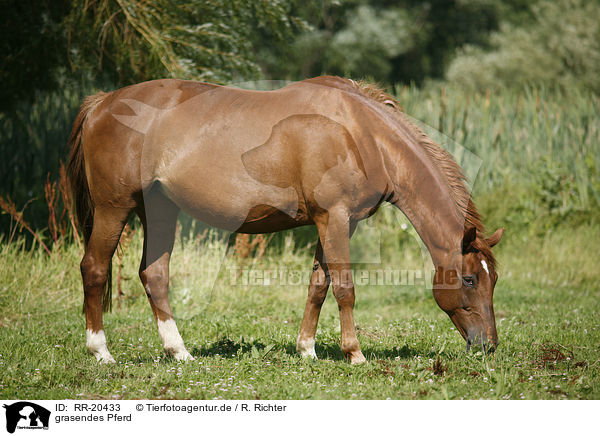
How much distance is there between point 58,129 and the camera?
9727mm

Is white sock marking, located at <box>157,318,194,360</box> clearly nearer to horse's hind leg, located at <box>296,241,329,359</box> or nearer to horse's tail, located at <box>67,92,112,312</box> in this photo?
horse's tail, located at <box>67,92,112,312</box>

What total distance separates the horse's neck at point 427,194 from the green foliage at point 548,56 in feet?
56.5

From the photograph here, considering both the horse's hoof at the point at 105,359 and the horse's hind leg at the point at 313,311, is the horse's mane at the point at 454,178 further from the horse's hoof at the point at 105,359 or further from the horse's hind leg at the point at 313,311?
the horse's hoof at the point at 105,359

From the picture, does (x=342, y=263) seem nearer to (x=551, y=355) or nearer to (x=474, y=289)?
(x=474, y=289)

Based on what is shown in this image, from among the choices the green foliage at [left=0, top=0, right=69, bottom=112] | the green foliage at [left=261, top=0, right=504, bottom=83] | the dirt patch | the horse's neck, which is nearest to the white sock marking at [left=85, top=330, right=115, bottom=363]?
the horse's neck

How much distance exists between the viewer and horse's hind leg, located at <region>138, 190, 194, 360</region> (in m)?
5.09

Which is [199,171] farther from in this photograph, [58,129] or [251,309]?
[58,129]

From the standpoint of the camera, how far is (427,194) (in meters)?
4.60

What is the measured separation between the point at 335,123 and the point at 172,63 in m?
3.88

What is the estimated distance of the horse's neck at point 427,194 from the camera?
4582mm

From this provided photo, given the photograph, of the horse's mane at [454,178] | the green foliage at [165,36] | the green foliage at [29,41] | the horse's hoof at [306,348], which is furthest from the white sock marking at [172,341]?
the green foliage at [29,41]

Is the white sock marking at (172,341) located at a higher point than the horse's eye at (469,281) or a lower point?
lower

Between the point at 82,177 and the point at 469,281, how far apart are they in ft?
11.4

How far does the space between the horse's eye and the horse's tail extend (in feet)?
9.96
